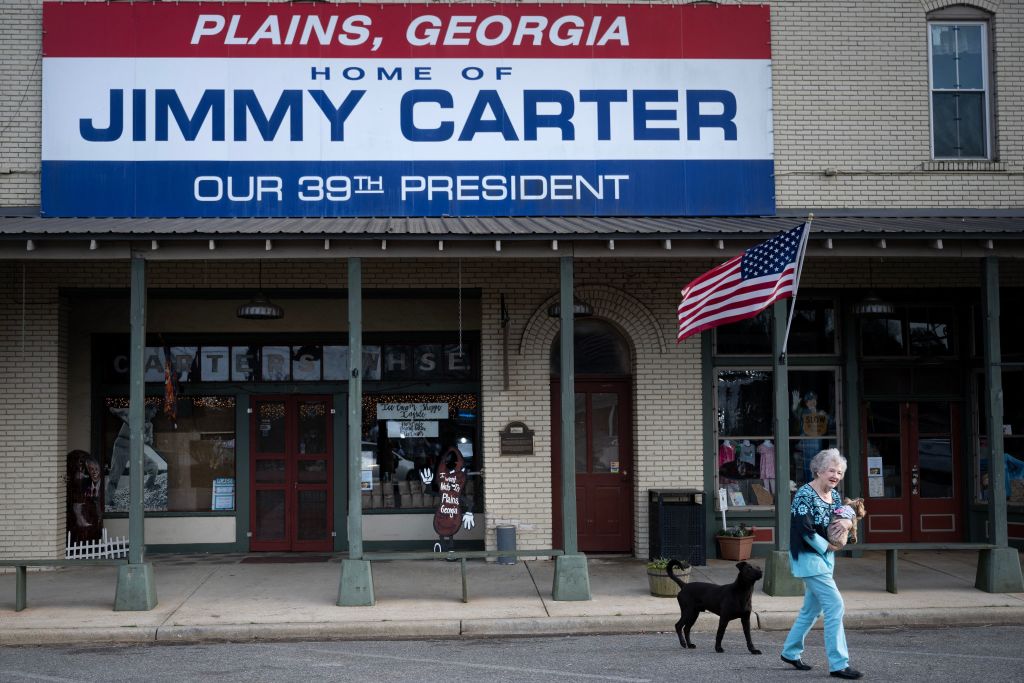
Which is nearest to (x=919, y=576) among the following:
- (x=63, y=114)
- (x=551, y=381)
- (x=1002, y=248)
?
(x=1002, y=248)

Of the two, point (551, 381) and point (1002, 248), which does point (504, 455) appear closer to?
point (551, 381)

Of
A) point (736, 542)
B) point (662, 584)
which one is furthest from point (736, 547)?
point (662, 584)

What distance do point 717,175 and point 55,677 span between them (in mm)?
9496

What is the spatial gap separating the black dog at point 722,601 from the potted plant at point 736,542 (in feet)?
14.0

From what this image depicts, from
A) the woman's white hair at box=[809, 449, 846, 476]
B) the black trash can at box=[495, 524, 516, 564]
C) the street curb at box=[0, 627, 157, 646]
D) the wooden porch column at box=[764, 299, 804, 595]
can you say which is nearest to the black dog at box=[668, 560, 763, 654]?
the woman's white hair at box=[809, 449, 846, 476]

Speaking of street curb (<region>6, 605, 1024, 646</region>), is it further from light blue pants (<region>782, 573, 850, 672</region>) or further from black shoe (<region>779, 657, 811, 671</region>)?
light blue pants (<region>782, 573, 850, 672</region>)

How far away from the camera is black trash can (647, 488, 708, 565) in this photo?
40.4 ft

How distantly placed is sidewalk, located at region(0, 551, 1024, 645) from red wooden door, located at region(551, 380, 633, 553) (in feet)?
3.03

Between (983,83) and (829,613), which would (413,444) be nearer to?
(829,613)

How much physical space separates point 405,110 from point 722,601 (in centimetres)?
765

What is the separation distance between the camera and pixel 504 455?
42.8 feet

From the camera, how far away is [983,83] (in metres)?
13.6

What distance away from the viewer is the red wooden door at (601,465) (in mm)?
13398

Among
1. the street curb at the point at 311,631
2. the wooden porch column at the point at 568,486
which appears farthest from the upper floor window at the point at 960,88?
the street curb at the point at 311,631
